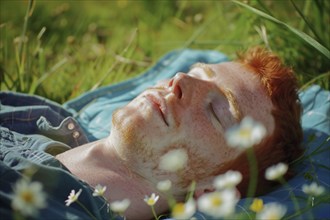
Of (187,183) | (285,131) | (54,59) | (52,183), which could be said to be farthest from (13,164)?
(54,59)

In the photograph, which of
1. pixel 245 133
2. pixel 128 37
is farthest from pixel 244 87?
pixel 128 37

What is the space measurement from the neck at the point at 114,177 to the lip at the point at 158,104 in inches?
8.2

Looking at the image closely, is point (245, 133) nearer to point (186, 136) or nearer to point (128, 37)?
point (186, 136)

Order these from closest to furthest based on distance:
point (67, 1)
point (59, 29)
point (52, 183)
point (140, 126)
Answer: point (52, 183) < point (140, 126) < point (59, 29) < point (67, 1)

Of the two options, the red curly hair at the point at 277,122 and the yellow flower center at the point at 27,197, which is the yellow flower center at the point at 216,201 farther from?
the red curly hair at the point at 277,122

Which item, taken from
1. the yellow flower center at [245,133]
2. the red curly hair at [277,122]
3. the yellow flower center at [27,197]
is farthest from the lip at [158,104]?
the yellow flower center at [27,197]

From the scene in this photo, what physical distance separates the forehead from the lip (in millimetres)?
247

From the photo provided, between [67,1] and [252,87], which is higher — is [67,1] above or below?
below

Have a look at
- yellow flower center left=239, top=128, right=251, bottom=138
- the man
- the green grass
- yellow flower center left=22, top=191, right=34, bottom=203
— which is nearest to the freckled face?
the man

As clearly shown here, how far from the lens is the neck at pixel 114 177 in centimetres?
211

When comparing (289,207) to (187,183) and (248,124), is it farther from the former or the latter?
(248,124)

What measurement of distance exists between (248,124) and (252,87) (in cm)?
94

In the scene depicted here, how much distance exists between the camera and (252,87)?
2.28 metres

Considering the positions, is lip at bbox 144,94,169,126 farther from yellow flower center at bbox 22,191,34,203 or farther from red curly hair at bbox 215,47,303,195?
Result: yellow flower center at bbox 22,191,34,203
